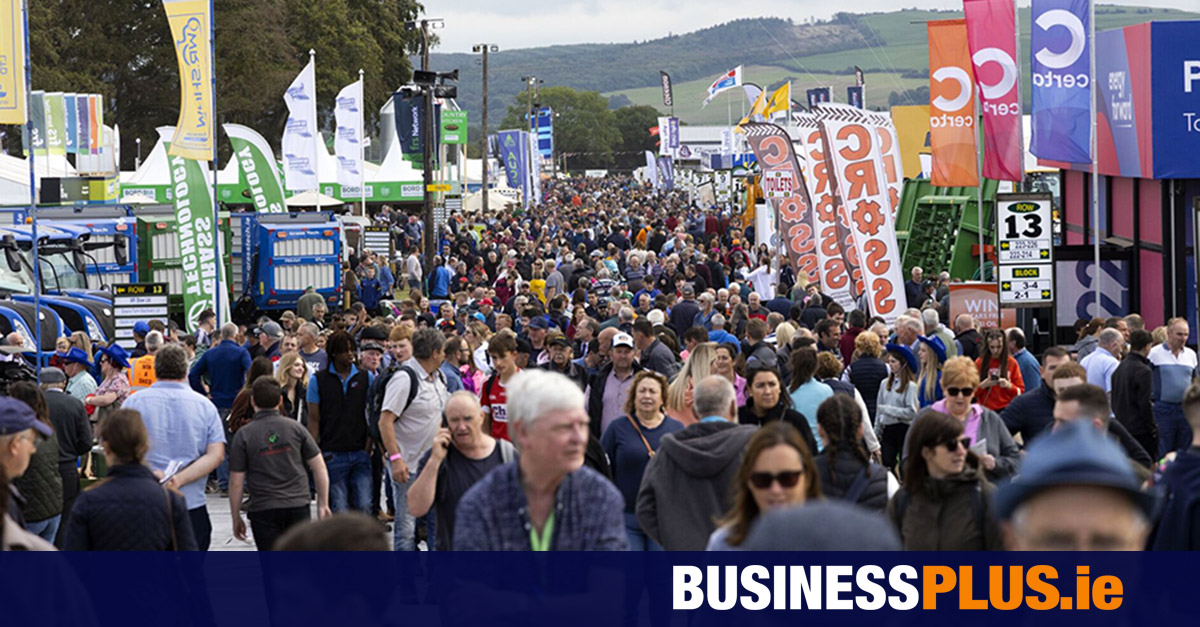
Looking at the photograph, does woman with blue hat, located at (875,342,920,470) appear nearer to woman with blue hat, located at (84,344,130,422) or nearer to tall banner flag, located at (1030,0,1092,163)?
woman with blue hat, located at (84,344,130,422)

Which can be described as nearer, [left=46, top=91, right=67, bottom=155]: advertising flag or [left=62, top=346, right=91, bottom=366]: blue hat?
[left=62, top=346, right=91, bottom=366]: blue hat

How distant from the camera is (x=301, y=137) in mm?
32938

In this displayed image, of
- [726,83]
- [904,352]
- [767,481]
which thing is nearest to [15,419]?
[767,481]

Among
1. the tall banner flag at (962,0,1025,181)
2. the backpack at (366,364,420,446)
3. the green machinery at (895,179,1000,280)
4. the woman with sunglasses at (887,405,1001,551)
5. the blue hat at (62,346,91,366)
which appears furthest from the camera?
the green machinery at (895,179,1000,280)

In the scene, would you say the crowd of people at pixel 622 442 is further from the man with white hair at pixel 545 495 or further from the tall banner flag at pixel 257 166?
the tall banner flag at pixel 257 166

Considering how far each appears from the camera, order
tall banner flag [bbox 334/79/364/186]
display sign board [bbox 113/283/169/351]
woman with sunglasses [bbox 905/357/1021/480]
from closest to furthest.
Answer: woman with sunglasses [bbox 905/357/1021/480], display sign board [bbox 113/283/169/351], tall banner flag [bbox 334/79/364/186]

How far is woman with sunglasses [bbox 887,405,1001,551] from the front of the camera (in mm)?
5520

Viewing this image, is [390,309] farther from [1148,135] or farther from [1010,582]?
[1010,582]

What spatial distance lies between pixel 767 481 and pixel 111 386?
828 centimetres

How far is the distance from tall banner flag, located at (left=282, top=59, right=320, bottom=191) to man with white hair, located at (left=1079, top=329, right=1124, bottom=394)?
72.4 feet

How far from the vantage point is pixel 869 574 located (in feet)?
13.9

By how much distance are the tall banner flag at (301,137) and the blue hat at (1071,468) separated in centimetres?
2950

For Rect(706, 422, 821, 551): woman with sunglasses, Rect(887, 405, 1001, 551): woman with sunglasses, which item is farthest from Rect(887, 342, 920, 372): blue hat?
Rect(706, 422, 821, 551): woman with sunglasses

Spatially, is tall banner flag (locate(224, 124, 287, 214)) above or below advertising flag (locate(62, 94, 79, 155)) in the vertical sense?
below
